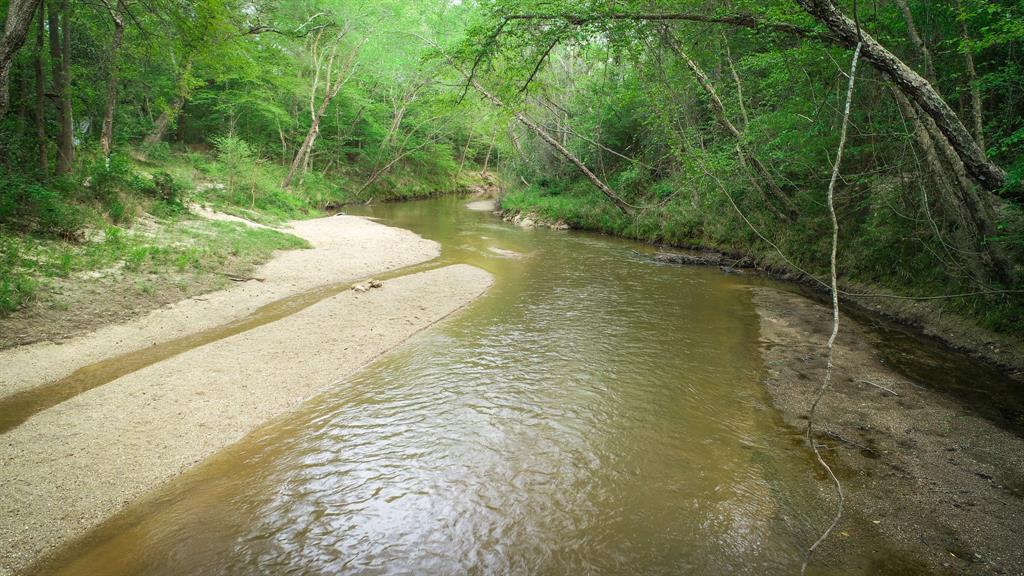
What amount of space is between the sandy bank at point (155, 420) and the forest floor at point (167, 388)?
0.01m

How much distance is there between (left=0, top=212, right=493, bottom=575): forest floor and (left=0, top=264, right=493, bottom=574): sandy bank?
0.03ft

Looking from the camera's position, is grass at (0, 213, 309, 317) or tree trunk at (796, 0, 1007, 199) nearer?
tree trunk at (796, 0, 1007, 199)

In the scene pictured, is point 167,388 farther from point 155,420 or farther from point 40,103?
point 40,103

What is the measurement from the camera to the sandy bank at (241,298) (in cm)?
535

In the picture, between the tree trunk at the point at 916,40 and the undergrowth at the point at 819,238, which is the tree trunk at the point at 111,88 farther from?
the tree trunk at the point at 916,40

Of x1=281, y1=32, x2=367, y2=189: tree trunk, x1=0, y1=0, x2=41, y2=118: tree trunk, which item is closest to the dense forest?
x1=0, y1=0, x2=41, y2=118: tree trunk

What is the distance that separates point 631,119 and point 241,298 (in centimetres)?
1734

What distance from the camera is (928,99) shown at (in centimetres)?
484

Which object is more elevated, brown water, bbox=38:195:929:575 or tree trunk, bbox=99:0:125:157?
tree trunk, bbox=99:0:125:157

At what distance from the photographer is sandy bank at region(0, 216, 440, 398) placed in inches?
211

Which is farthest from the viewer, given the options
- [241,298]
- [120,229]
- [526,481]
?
[120,229]

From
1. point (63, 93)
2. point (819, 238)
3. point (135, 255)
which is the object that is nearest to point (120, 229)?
point (135, 255)

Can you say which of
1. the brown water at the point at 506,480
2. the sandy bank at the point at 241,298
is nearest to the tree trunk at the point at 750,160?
the brown water at the point at 506,480

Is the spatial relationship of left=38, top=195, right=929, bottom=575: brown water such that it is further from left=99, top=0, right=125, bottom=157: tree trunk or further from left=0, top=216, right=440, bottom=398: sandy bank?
left=99, top=0, right=125, bottom=157: tree trunk
